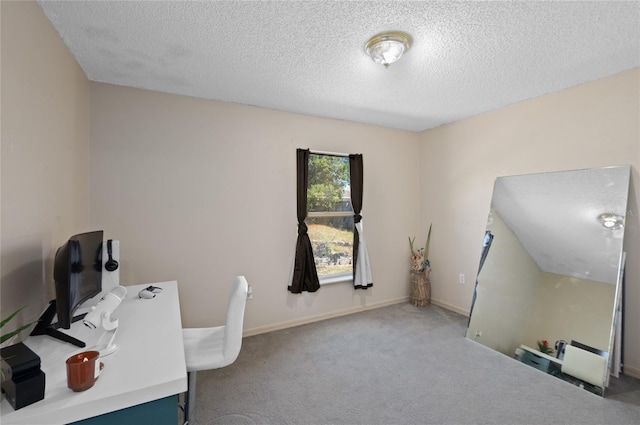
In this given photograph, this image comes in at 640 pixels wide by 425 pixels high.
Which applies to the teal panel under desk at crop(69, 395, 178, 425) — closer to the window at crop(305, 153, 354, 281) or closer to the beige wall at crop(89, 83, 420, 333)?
the beige wall at crop(89, 83, 420, 333)

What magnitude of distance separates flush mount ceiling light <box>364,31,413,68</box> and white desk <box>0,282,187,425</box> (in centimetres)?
200

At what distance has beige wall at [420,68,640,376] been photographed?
2322 millimetres

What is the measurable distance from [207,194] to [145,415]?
6.97 feet

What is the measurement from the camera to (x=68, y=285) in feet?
4.26

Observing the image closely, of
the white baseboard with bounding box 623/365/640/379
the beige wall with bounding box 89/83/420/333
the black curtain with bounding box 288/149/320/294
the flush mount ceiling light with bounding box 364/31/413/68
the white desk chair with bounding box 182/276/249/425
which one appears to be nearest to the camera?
the white desk chair with bounding box 182/276/249/425

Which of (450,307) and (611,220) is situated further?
(450,307)

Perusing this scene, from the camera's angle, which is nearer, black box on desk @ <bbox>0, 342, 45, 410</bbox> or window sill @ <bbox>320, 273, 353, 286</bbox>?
black box on desk @ <bbox>0, 342, 45, 410</bbox>

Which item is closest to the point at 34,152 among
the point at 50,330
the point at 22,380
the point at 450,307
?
the point at 50,330

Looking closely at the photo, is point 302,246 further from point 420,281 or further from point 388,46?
point 388,46

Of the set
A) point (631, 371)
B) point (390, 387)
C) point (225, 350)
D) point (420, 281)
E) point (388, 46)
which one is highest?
point (388, 46)

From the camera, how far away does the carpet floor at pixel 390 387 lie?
73.2 inches

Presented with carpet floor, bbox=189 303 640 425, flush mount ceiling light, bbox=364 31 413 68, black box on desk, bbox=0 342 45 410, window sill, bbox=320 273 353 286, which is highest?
flush mount ceiling light, bbox=364 31 413 68

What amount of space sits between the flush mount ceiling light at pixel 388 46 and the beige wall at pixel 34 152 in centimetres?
182

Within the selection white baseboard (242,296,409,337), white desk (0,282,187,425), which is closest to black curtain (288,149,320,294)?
white baseboard (242,296,409,337)
